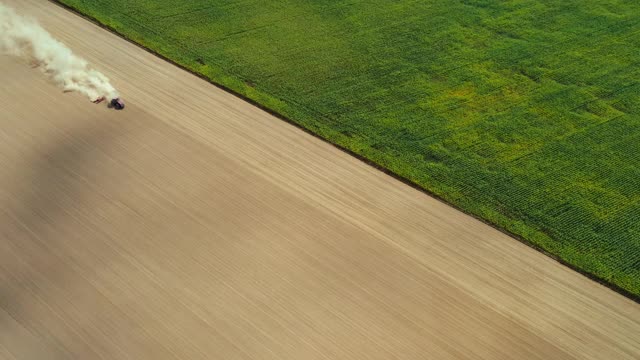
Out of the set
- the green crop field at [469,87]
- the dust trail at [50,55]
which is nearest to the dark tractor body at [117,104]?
the dust trail at [50,55]

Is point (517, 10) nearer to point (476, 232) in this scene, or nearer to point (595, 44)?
point (595, 44)

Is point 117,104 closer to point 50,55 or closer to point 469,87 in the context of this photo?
point 50,55

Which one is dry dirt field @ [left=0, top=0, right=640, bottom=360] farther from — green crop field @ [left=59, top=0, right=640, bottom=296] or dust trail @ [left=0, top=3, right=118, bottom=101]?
green crop field @ [left=59, top=0, right=640, bottom=296]

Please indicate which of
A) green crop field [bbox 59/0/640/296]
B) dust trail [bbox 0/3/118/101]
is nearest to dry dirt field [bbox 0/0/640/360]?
dust trail [bbox 0/3/118/101]

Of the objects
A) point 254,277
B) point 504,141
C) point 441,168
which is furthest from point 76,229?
point 504,141

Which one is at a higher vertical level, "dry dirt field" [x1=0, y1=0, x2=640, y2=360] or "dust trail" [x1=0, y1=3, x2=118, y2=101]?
"dust trail" [x1=0, y1=3, x2=118, y2=101]

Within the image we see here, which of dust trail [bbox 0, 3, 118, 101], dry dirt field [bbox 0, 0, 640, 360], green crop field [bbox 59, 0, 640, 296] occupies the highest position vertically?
dust trail [bbox 0, 3, 118, 101]

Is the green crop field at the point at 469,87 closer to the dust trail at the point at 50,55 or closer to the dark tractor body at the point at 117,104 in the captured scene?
the dust trail at the point at 50,55
